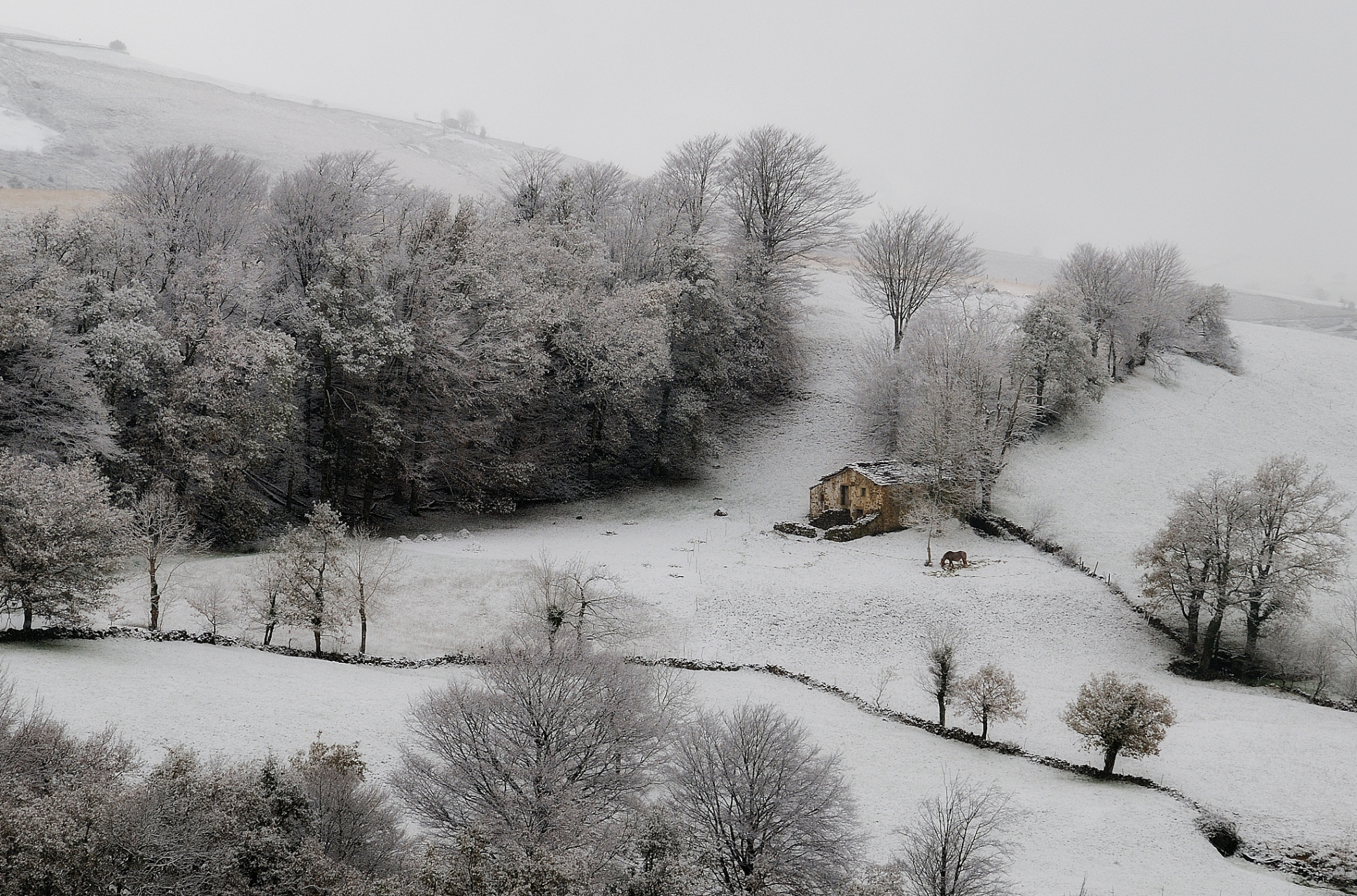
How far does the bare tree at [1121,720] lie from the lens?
78.4ft

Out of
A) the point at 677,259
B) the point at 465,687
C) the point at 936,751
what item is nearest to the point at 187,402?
the point at 465,687

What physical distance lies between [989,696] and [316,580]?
2071 centimetres

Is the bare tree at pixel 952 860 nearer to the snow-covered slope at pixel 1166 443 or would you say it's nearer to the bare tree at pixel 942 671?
the bare tree at pixel 942 671

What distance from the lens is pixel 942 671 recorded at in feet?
89.1

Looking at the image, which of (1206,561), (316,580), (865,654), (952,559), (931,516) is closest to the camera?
(316,580)

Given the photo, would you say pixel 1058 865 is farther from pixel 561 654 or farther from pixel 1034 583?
pixel 1034 583

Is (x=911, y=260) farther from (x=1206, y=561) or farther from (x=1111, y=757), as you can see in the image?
(x=1111, y=757)

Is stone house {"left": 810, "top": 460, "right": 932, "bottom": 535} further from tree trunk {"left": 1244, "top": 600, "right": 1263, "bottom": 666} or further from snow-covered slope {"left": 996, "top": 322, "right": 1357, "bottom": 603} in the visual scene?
tree trunk {"left": 1244, "top": 600, "right": 1263, "bottom": 666}

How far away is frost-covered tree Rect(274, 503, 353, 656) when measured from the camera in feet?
89.9

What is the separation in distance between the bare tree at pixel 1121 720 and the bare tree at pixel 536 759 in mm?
12470

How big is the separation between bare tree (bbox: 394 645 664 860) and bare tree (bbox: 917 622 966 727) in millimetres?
10738

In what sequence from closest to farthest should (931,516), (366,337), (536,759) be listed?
(536,759) → (366,337) → (931,516)

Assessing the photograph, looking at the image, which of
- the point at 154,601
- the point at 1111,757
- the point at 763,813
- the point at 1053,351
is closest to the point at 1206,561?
the point at 1111,757

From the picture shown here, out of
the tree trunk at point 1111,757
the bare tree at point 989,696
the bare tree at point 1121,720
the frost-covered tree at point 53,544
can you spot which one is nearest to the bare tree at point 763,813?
the bare tree at point 989,696
